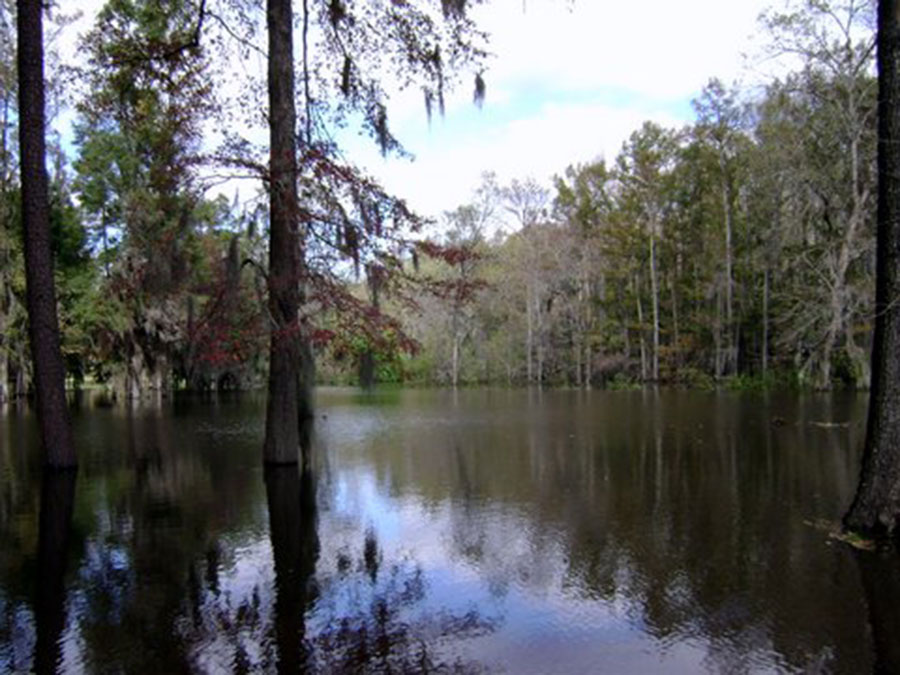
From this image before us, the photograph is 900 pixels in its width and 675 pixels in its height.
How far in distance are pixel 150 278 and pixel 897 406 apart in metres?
→ 9.56

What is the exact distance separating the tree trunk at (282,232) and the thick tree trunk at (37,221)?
2.98 m

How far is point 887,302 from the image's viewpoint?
5.96 metres

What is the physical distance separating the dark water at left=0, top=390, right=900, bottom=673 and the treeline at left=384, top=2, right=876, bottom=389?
13.3 m

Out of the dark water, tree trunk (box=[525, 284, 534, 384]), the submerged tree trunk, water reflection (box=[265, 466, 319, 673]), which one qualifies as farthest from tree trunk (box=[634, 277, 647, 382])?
water reflection (box=[265, 466, 319, 673])

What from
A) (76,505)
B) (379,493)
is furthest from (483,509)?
(76,505)

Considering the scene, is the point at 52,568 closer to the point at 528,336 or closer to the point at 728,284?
the point at 728,284

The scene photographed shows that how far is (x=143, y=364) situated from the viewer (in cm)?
3114

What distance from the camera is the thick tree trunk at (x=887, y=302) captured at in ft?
19.6

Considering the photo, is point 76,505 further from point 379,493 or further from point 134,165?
point 134,165

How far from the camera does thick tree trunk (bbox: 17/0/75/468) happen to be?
9.65 meters

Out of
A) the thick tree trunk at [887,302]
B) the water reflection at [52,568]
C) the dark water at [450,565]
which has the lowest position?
the dark water at [450,565]

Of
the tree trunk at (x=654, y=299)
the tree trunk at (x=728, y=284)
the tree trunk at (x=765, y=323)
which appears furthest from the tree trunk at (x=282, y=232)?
the tree trunk at (x=654, y=299)

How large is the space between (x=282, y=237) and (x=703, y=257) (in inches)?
1294

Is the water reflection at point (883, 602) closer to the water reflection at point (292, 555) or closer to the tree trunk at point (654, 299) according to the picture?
the water reflection at point (292, 555)
